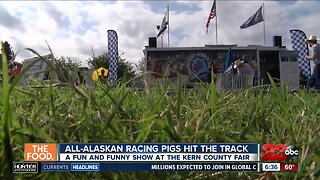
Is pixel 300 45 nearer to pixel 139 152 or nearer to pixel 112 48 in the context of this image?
pixel 112 48

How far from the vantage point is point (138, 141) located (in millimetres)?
963

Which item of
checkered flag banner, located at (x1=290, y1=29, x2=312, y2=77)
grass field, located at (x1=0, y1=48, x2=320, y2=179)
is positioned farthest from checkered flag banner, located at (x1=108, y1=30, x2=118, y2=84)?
grass field, located at (x1=0, y1=48, x2=320, y2=179)

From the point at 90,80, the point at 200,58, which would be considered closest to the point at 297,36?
the point at 200,58

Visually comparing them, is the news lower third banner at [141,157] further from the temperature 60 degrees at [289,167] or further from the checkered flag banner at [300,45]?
the checkered flag banner at [300,45]

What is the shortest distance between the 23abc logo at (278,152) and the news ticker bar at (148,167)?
23 mm

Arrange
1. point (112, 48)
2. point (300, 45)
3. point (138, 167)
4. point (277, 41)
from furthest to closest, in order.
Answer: point (277, 41) < point (112, 48) < point (300, 45) < point (138, 167)

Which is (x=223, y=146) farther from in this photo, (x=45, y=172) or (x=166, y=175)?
(x=45, y=172)

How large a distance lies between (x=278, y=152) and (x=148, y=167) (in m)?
0.39

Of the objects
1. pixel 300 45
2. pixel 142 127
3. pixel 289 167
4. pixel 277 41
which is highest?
pixel 277 41

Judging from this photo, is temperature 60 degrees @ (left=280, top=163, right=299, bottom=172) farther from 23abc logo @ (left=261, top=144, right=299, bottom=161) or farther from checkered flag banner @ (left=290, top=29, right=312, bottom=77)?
checkered flag banner @ (left=290, top=29, right=312, bottom=77)

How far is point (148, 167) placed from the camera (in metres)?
0.93

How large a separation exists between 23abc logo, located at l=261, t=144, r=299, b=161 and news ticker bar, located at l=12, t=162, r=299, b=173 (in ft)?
0.08

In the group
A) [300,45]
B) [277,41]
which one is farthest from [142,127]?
[277,41]

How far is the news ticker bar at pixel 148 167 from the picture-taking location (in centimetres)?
90
